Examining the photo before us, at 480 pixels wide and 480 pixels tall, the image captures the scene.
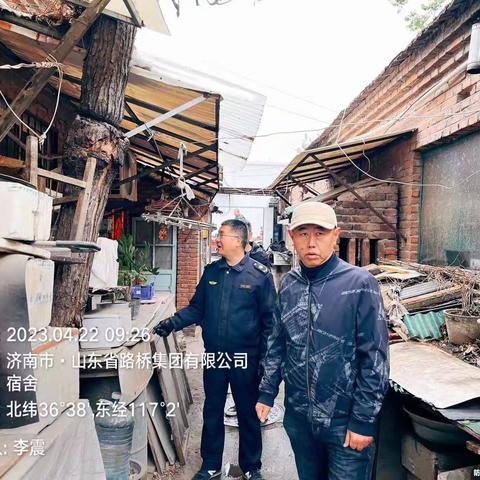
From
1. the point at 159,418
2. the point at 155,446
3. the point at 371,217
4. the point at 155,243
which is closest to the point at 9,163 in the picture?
the point at 159,418

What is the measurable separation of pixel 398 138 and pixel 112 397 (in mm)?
4848

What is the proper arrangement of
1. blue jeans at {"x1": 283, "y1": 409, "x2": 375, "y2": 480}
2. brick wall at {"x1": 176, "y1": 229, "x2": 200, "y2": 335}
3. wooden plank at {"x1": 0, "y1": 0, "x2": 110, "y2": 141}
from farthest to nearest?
brick wall at {"x1": 176, "y1": 229, "x2": 200, "y2": 335}, wooden plank at {"x1": 0, "y1": 0, "x2": 110, "y2": 141}, blue jeans at {"x1": 283, "y1": 409, "x2": 375, "y2": 480}

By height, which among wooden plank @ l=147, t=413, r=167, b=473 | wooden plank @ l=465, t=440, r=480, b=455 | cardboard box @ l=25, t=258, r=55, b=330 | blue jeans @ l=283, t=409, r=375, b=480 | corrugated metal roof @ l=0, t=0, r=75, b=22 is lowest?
wooden plank @ l=147, t=413, r=167, b=473

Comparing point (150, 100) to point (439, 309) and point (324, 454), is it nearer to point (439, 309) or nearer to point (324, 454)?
point (439, 309)

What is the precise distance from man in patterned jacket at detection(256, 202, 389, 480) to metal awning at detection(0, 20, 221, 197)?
5.66ft

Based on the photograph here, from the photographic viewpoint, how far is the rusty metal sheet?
2.28 meters

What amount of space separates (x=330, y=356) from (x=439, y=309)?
1.85 metres

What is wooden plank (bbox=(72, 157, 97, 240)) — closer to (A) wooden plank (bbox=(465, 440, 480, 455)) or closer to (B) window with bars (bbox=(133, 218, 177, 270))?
(A) wooden plank (bbox=(465, 440, 480, 455))

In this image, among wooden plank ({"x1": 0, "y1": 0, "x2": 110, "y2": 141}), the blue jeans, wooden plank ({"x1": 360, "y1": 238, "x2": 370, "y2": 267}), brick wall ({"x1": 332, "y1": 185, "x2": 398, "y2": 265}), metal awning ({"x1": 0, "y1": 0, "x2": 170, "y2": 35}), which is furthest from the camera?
wooden plank ({"x1": 360, "y1": 238, "x2": 370, "y2": 267})

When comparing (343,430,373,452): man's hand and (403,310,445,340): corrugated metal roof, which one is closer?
(343,430,373,452): man's hand

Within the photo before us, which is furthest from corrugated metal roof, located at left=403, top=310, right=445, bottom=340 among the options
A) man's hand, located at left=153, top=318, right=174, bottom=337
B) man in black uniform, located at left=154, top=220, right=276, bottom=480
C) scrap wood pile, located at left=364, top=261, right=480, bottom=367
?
man's hand, located at left=153, top=318, right=174, bottom=337

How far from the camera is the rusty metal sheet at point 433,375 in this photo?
2.28 metres

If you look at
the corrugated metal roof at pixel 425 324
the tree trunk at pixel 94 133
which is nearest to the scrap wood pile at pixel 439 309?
the corrugated metal roof at pixel 425 324

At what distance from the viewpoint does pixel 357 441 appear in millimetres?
2127
